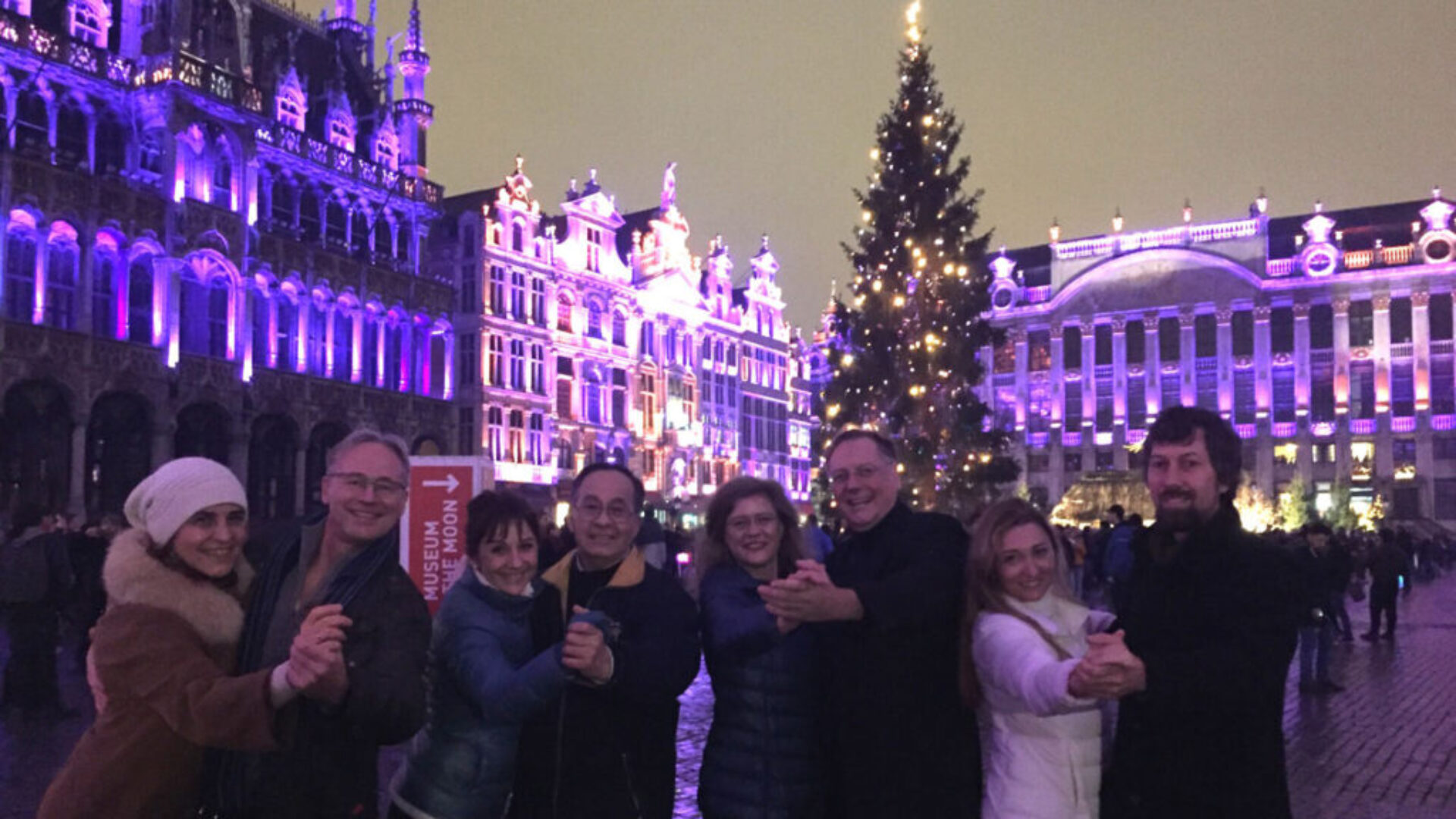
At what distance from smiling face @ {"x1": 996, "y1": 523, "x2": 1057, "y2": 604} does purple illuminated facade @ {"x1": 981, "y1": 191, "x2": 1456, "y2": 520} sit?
61060mm

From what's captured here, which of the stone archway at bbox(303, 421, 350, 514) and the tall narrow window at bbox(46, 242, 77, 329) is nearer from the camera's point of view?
the tall narrow window at bbox(46, 242, 77, 329)

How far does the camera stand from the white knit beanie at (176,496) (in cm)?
325

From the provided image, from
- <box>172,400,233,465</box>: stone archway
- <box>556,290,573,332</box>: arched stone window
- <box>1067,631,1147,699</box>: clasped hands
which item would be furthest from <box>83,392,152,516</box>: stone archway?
<box>1067,631,1147,699</box>: clasped hands

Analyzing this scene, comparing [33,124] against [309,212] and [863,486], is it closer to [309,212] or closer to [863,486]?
[309,212]

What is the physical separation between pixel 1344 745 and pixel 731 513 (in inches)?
327

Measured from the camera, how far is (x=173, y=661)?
3.06 m

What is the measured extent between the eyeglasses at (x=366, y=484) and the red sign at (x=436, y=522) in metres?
6.22

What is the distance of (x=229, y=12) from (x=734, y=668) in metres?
32.2

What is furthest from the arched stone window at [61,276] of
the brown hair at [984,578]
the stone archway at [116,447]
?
the brown hair at [984,578]

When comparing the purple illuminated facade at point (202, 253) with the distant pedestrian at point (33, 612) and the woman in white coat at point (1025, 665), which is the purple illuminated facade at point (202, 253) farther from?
the woman in white coat at point (1025, 665)

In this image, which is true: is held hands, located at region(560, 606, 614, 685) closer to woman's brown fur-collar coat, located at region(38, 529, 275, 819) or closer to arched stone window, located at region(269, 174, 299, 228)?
woman's brown fur-collar coat, located at region(38, 529, 275, 819)

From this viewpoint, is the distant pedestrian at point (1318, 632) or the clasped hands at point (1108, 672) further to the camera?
the distant pedestrian at point (1318, 632)

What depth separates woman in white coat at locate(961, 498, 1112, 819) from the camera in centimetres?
346

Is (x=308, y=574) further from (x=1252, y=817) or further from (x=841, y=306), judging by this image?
(x=841, y=306)
